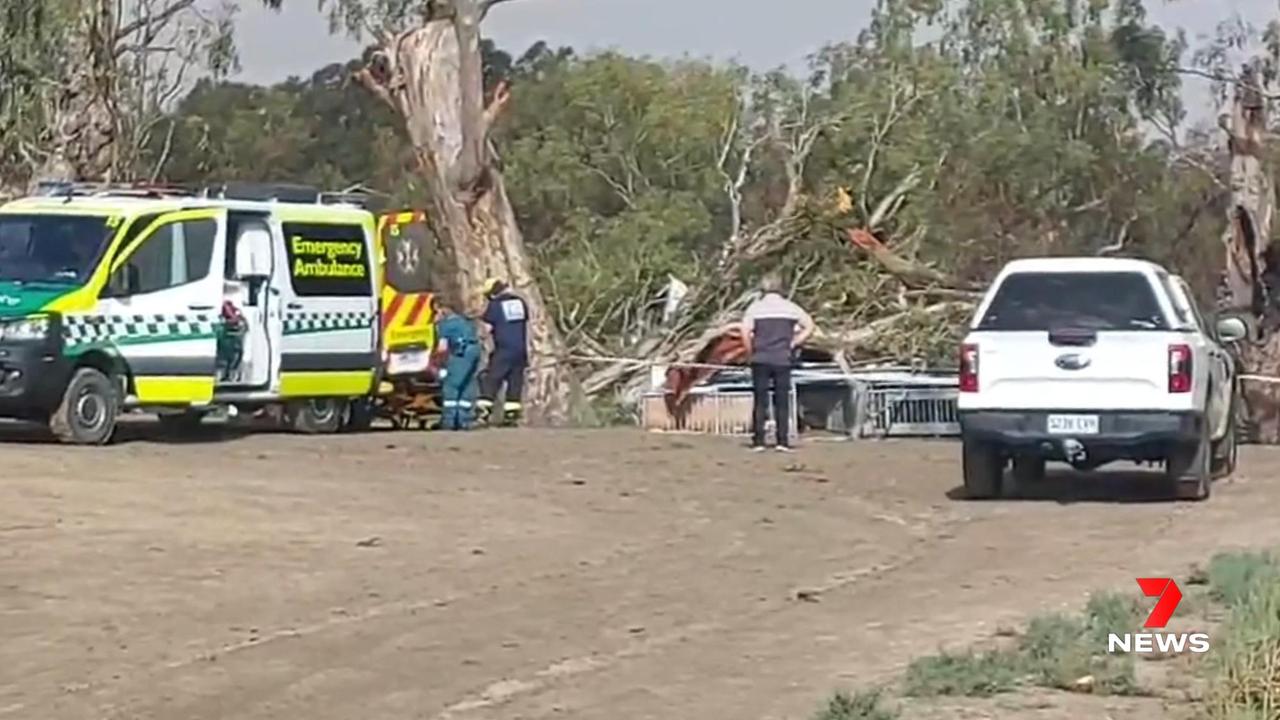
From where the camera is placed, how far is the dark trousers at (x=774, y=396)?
2198 centimetres

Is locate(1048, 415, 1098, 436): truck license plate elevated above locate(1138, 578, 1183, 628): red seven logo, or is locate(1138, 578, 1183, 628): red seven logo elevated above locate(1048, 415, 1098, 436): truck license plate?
locate(1048, 415, 1098, 436): truck license plate

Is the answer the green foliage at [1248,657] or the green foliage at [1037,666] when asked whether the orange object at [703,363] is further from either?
the green foliage at [1037,666]

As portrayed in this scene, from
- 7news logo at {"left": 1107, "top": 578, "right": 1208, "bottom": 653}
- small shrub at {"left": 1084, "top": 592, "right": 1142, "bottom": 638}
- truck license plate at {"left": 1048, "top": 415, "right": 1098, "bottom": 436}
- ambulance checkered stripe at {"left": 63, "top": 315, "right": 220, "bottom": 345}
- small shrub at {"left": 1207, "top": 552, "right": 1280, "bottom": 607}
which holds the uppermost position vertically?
ambulance checkered stripe at {"left": 63, "top": 315, "right": 220, "bottom": 345}

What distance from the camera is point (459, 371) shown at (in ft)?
82.1

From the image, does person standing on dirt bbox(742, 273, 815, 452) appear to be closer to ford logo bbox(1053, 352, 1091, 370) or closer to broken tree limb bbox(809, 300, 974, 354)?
ford logo bbox(1053, 352, 1091, 370)

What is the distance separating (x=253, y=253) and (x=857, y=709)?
1402 cm

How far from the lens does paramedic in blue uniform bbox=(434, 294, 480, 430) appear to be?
25.0m

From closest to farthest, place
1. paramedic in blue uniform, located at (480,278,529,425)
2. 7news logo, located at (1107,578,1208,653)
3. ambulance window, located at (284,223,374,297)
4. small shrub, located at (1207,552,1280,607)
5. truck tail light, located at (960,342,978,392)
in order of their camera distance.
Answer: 7news logo, located at (1107,578,1208,653), small shrub, located at (1207,552,1280,607), truck tail light, located at (960,342,978,392), ambulance window, located at (284,223,374,297), paramedic in blue uniform, located at (480,278,529,425)

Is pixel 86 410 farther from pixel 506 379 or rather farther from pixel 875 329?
pixel 875 329

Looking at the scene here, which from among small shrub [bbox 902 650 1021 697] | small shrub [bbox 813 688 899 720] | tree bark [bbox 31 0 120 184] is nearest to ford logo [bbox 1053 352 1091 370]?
small shrub [bbox 902 650 1021 697]

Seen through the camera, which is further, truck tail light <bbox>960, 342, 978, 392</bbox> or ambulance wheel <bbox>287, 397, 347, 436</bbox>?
ambulance wheel <bbox>287, 397, 347, 436</bbox>

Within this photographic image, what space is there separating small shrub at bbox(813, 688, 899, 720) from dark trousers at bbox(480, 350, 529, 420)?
17.1 metres

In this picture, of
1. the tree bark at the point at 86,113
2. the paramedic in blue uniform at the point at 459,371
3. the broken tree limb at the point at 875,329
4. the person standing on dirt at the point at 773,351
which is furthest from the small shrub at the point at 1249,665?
the tree bark at the point at 86,113

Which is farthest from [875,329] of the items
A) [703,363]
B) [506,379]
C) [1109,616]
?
[1109,616]
